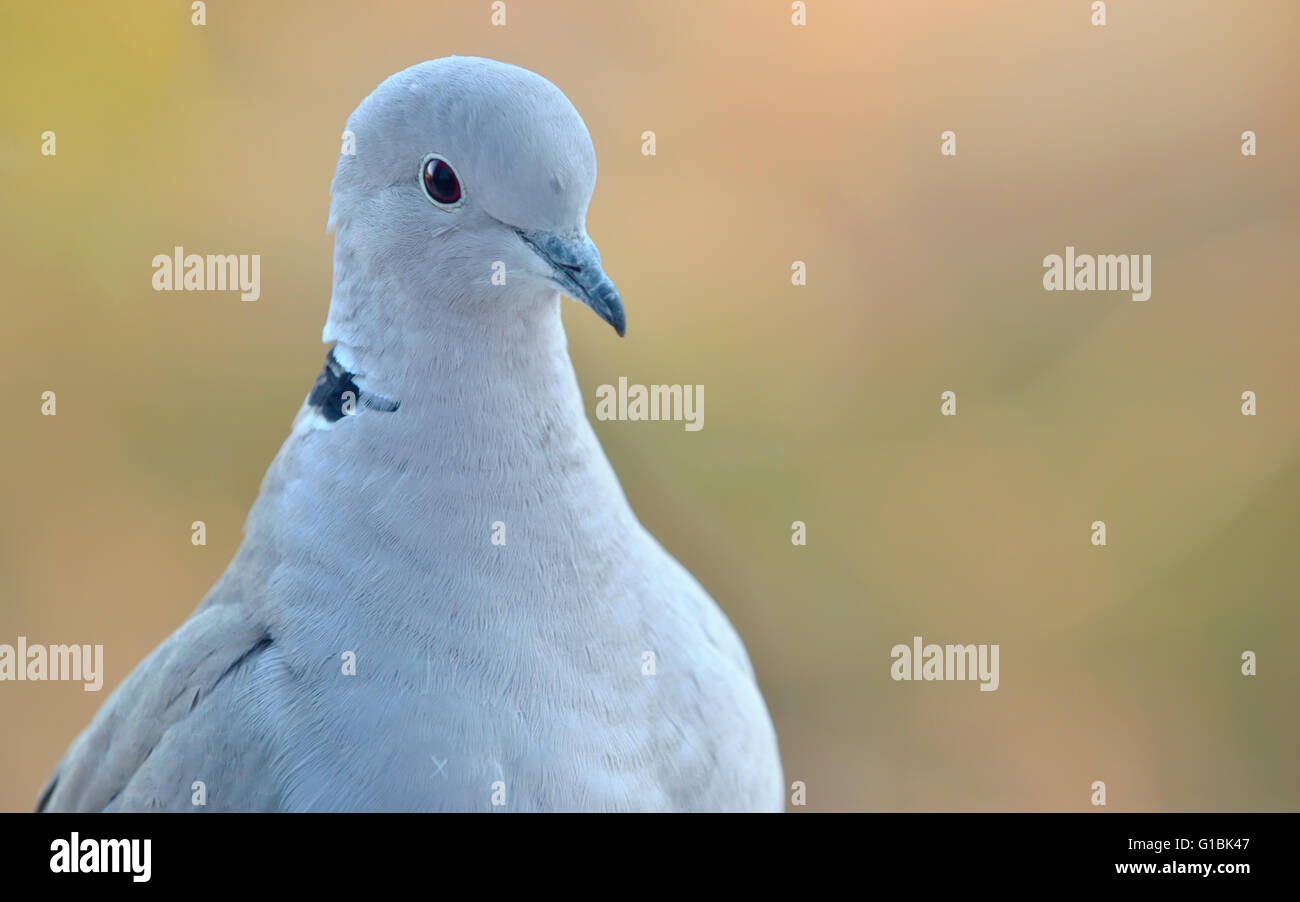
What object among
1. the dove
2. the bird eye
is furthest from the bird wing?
the bird eye

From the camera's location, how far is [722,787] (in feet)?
5.00

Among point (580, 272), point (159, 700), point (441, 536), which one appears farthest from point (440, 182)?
point (159, 700)

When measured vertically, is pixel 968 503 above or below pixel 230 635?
above

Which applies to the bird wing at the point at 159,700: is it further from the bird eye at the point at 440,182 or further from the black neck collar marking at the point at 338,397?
the bird eye at the point at 440,182

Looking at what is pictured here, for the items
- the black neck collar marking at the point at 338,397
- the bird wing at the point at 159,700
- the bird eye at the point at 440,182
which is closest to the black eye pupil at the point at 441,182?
the bird eye at the point at 440,182

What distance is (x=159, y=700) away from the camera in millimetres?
1503

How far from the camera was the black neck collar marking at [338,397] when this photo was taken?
138cm

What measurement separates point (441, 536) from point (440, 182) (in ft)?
1.37

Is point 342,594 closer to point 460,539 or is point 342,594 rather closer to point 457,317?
point 460,539

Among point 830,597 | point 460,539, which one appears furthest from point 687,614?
point 830,597

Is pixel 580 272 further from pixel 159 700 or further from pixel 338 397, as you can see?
pixel 159 700

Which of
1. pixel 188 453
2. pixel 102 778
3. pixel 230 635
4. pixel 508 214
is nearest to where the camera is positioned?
pixel 508 214

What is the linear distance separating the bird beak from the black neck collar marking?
250 millimetres
